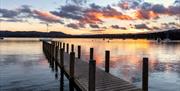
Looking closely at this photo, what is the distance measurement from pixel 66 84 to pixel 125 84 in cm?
863

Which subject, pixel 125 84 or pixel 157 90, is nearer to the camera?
pixel 125 84

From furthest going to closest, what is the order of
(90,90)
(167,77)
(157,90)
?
(167,77)
(157,90)
(90,90)

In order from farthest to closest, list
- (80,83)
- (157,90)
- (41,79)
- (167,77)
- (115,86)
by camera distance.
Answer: (167,77)
(41,79)
(157,90)
(80,83)
(115,86)

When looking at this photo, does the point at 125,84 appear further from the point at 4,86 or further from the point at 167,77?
the point at 167,77

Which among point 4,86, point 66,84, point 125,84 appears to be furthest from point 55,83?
point 125,84

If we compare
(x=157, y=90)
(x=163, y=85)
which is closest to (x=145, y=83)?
(x=157, y=90)

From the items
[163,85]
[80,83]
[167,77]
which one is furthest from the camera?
[167,77]

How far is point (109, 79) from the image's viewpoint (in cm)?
1816

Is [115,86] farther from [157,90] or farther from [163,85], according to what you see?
[163,85]

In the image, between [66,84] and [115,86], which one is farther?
[66,84]

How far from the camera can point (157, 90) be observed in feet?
71.2

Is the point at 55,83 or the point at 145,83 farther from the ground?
the point at 145,83

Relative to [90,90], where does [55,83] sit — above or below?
below

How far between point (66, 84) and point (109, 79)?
Result: 6.78 metres
